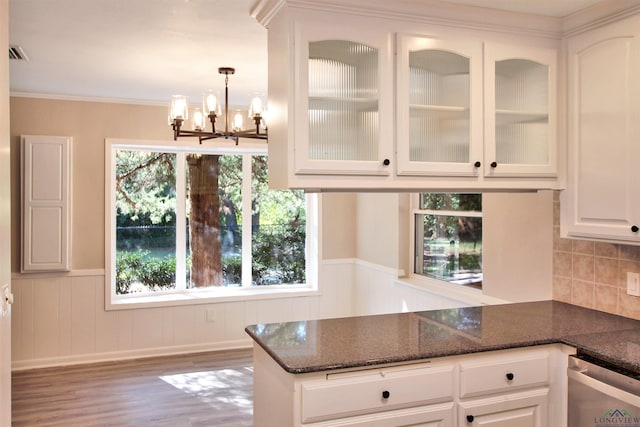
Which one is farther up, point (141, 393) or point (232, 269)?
point (232, 269)

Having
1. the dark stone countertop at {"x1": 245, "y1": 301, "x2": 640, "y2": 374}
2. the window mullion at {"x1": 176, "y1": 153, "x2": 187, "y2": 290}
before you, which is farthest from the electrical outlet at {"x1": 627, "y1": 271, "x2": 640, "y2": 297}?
the window mullion at {"x1": 176, "y1": 153, "x2": 187, "y2": 290}

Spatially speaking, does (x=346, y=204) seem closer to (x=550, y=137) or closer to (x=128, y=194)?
(x=128, y=194)

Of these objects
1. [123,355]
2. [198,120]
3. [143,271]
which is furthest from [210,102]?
[123,355]

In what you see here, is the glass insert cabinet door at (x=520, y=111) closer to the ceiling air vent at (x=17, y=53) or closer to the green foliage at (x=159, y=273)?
the ceiling air vent at (x=17, y=53)

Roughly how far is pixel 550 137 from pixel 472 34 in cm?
69

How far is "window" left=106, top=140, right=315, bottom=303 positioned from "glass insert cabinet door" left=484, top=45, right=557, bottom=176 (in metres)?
3.26

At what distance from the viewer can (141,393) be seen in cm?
412

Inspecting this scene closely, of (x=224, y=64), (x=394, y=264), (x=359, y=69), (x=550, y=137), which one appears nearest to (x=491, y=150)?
(x=550, y=137)

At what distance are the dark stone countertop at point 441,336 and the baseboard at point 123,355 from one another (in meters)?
2.97

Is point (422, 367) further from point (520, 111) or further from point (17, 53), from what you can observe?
point (17, 53)

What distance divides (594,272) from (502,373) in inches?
37.2

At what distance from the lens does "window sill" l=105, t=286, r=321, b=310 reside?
5.05 m

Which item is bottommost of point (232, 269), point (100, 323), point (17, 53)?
point (100, 323)

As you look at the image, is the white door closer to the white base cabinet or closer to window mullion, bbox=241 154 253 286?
the white base cabinet
